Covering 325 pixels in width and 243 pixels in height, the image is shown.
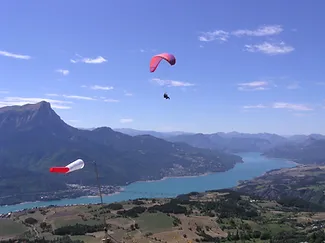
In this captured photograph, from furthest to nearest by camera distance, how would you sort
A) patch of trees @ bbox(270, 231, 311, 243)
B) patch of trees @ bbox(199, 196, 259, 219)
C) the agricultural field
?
patch of trees @ bbox(199, 196, 259, 219)
the agricultural field
patch of trees @ bbox(270, 231, 311, 243)

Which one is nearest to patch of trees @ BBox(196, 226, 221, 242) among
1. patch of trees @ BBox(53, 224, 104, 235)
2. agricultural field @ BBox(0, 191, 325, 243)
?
agricultural field @ BBox(0, 191, 325, 243)

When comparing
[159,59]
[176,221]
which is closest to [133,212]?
[176,221]

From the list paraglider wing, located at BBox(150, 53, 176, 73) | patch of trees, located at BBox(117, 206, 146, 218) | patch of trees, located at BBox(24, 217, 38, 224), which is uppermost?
paraglider wing, located at BBox(150, 53, 176, 73)

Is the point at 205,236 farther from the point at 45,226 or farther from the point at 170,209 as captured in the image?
the point at 45,226

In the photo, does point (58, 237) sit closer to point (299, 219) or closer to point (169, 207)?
point (169, 207)

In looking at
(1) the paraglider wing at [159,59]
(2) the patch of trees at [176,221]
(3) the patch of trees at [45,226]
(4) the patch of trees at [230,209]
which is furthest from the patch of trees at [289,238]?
(3) the patch of trees at [45,226]

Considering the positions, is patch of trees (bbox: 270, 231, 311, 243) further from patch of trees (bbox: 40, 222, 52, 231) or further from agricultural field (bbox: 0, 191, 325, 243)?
patch of trees (bbox: 40, 222, 52, 231)

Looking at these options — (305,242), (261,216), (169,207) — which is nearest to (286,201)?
(261,216)

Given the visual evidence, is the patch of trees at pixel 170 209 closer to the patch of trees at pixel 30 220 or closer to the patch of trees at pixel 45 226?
the patch of trees at pixel 45 226
